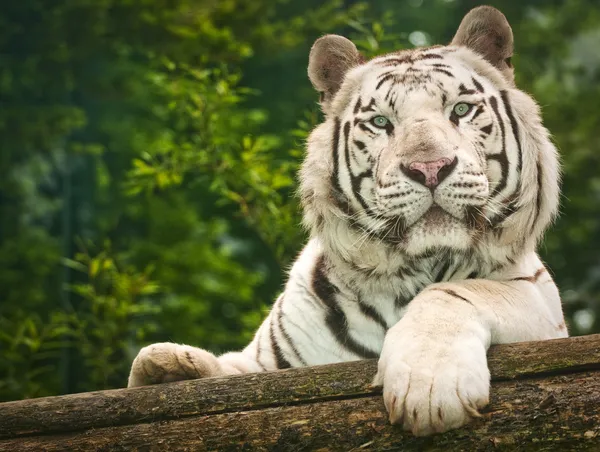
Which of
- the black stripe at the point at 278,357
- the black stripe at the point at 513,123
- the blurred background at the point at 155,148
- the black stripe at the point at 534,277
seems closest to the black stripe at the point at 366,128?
the black stripe at the point at 513,123

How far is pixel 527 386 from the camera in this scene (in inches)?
62.9

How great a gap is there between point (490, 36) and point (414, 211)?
65cm

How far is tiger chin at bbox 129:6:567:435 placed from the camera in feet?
6.60

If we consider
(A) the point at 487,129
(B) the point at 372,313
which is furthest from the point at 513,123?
(B) the point at 372,313

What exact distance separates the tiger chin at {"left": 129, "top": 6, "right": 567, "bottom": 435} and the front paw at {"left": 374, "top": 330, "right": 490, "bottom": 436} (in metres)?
0.10

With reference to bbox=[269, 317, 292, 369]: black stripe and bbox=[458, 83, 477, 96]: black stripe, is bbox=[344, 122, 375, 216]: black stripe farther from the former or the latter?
bbox=[269, 317, 292, 369]: black stripe

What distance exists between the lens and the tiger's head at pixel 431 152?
2037 mm

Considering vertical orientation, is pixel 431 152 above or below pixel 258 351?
above

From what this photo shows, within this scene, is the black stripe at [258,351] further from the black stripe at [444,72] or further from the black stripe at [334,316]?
the black stripe at [444,72]

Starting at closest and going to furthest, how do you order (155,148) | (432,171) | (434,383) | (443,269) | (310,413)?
(434,383), (310,413), (432,171), (443,269), (155,148)

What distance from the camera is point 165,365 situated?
6.67ft

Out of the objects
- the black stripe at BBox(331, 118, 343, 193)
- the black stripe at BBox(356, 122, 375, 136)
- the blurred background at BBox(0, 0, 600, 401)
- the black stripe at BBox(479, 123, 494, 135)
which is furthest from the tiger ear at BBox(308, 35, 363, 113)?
the blurred background at BBox(0, 0, 600, 401)

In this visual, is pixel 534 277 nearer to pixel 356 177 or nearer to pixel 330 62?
pixel 356 177

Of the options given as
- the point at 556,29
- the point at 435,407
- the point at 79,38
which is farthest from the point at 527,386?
the point at 556,29
